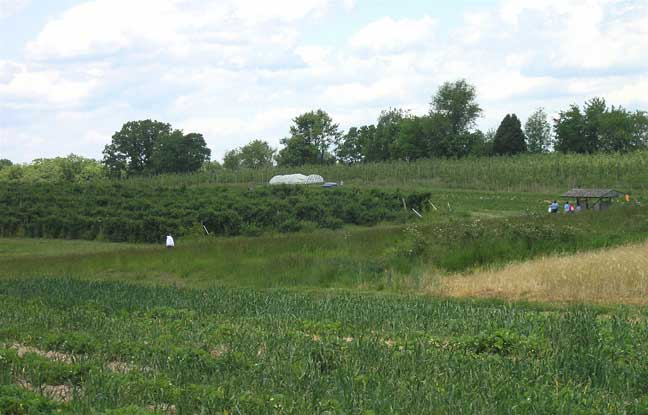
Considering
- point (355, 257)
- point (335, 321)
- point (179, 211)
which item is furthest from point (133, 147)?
point (335, 321)

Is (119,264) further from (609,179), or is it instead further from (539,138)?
(539,138)

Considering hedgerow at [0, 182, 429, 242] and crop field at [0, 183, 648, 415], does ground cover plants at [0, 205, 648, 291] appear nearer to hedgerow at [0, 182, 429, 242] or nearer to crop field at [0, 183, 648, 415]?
crop field at [0, 183, 648, 415]

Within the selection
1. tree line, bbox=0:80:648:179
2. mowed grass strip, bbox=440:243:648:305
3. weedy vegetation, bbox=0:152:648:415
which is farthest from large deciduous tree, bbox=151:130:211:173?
mowed grass strip, bbox=440:243:648:305

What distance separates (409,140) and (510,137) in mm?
22107

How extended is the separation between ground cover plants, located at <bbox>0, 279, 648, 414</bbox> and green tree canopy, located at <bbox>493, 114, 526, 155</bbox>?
96.3 m

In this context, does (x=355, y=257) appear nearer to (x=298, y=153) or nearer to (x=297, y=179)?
(x=297, y=179)

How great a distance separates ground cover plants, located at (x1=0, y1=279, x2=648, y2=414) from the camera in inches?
297

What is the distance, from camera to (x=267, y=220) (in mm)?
47500

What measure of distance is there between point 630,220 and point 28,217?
106ft

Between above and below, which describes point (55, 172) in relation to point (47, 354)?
above

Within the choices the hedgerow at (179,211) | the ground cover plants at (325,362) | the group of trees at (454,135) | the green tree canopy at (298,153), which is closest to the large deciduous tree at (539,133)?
the group of trees at (454,135)

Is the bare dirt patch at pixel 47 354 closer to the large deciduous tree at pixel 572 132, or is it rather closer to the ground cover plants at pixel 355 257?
the ground cover plants at pixel 355 257

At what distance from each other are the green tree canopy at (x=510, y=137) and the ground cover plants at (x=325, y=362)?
96337 mm

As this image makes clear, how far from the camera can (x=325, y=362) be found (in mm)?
9422
